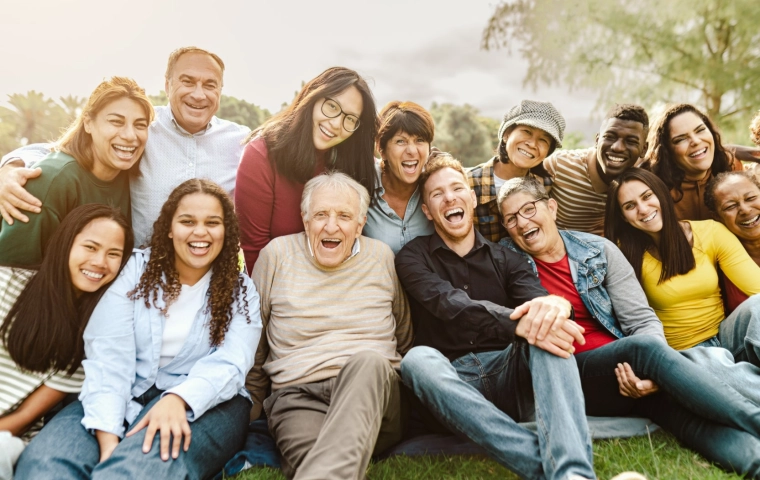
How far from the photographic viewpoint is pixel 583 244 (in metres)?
4.13

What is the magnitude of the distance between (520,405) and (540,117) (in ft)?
8.13

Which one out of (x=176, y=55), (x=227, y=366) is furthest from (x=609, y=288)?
(x=176, y=55)

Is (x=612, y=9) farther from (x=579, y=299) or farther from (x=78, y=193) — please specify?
(x=78, y=193)

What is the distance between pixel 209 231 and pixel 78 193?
107 cm

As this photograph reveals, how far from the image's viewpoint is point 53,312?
3.22 metres

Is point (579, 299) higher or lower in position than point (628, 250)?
lower

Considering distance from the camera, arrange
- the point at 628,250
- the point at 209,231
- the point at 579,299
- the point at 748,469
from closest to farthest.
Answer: the point at 748,469, the point at 209,231, the point at 579,299, the point at 628,250

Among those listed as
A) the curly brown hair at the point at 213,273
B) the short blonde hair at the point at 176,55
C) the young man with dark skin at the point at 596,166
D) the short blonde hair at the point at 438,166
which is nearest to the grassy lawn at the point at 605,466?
the curly brown hair at the point at 213,273

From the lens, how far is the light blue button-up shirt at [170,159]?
4.21 meters

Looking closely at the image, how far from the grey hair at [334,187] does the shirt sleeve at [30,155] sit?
1.88 metres


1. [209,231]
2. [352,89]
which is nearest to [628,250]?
[352,89]

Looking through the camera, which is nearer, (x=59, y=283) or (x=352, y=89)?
(x=59, y=283)

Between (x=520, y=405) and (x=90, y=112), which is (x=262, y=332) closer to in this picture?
(x=520, y=405)

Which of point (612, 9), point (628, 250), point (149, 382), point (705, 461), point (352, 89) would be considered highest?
point (612, 9)
